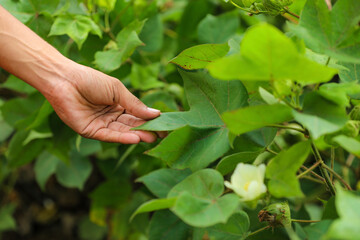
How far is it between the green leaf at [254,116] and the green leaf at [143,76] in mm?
660

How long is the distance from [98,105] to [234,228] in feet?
1.55

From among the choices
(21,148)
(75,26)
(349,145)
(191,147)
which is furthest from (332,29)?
(21,148)

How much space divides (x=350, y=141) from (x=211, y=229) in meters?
0.33

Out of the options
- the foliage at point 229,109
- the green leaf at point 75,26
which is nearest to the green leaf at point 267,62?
the foliage at point 229,109

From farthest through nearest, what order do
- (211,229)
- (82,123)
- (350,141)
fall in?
(82,123) → (211,229) → (350,141)

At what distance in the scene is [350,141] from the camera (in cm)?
57

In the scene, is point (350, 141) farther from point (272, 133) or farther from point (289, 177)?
point (272, 133)

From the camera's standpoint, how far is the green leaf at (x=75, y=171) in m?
1.52

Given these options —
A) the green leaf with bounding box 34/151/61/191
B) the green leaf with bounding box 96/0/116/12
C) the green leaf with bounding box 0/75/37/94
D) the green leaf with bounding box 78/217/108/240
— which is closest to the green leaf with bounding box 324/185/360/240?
the green leaf with bounding box 96/0/116/12

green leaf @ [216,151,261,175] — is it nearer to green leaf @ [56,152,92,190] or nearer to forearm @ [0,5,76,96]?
forearm @ [0,5,76,96]

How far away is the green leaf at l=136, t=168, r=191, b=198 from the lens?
88 centimetres

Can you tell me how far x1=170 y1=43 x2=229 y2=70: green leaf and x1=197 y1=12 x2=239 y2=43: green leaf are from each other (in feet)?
1.69

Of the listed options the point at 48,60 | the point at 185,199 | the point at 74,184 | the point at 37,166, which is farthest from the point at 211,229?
the point at 37,166

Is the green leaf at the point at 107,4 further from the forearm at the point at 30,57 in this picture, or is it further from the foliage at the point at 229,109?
the forearm at the point at 30,57
